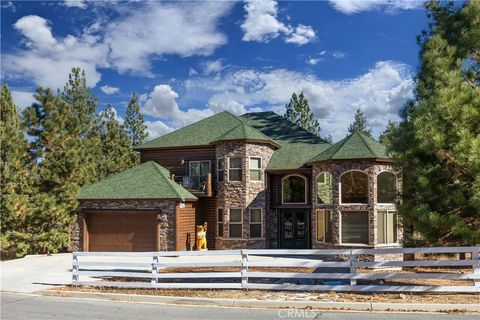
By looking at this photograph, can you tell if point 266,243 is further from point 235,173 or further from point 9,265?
point 9,265

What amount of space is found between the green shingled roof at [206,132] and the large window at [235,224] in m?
4.26

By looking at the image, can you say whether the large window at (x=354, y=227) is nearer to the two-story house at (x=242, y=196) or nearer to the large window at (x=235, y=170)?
the two-story house at (x=242, y=196)

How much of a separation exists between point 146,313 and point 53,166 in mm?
16216

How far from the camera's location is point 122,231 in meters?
24.5

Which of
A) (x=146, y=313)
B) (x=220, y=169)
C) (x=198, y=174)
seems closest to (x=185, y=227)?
(x=198, y=174)

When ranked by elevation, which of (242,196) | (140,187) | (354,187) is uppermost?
(140,187)

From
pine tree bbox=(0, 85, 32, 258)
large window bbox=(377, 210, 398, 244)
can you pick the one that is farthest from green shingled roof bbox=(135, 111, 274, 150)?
large window bbox=(377, 210, 398, 244)

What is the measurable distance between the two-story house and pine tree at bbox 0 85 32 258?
9.61 feet

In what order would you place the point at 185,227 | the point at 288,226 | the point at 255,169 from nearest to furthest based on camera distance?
the point at 185,227 → the point at 255,169 → the point at 288,226

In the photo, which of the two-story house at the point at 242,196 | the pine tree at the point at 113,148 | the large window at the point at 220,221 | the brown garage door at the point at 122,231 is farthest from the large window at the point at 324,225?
the pine tree at the point at 113,148

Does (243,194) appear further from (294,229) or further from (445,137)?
(445,137)

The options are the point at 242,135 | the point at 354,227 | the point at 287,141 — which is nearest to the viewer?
the point at 354,227

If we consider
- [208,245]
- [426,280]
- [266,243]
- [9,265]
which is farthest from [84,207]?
[426,280]

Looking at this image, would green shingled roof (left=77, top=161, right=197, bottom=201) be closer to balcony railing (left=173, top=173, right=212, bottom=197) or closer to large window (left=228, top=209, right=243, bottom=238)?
balcony railing (left=173, top=173, right=212, bottom=197)
